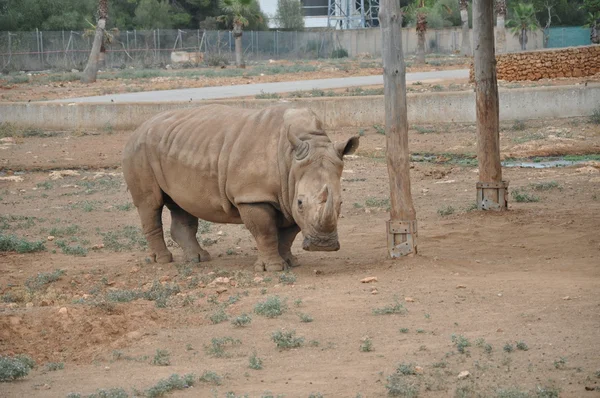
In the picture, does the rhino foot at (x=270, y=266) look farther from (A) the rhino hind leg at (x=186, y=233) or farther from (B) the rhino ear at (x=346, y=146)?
(B) the rhino ear at (x=346, y=146)

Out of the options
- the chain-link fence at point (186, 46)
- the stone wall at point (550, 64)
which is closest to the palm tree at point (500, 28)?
the stone wall at point (550, 64)

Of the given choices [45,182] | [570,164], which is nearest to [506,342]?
[570,164]

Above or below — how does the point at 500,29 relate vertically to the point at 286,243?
above

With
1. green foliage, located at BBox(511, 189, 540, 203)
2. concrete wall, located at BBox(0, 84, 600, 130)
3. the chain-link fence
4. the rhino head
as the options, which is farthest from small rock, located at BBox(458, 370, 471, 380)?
the chain-link fence

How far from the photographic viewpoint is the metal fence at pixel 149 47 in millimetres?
54969

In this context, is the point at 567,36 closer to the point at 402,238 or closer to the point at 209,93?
the point at 209,93

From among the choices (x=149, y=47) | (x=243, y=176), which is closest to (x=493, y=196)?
(x=243, y=176)

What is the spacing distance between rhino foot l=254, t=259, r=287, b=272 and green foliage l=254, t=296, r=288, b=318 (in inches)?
74.0

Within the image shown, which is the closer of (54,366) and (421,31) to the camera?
(54,366)

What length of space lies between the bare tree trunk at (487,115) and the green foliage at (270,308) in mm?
5638

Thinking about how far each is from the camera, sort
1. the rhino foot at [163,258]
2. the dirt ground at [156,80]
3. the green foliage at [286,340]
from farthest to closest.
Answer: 1. the dirt ground at [156,80]
2. the rhino foot at [163,258]
3. the green foliage at [286,340]

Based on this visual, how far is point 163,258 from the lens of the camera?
1189 cm

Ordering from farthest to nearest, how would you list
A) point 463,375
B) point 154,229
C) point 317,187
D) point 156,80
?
point 156,80 < point 154,229 < point 317,187 < point 463,375

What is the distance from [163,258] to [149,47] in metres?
50.1
